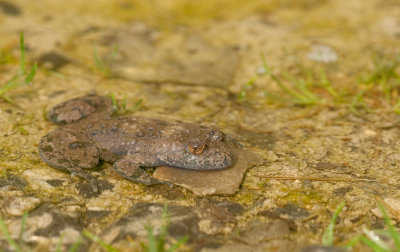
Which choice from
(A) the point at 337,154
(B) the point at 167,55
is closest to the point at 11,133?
(B) the point at 167,55

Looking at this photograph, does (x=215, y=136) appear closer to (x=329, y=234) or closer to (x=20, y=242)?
(x=329, y=234)

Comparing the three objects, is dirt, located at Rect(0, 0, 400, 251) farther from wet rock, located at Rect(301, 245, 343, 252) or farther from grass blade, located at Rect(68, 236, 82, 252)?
wet rock, located at Rect(301, 245, 343, 252)

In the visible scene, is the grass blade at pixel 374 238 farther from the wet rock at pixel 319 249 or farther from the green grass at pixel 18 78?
the green grass at pixel 18 78


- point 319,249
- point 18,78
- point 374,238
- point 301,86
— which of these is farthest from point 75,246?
point 301,86

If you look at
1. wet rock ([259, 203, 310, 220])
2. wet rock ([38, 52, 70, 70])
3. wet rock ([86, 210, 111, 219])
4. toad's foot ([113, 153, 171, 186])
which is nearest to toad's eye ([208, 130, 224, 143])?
toad's foot ([113, 153, 171, 186])

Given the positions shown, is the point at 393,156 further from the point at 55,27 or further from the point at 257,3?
the point at 55,27

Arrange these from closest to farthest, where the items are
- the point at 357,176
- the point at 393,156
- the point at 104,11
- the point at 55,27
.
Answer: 1. the point at 357,176
2. the point at 393,156
3. the point at 55,27
4. the point at 104,11
